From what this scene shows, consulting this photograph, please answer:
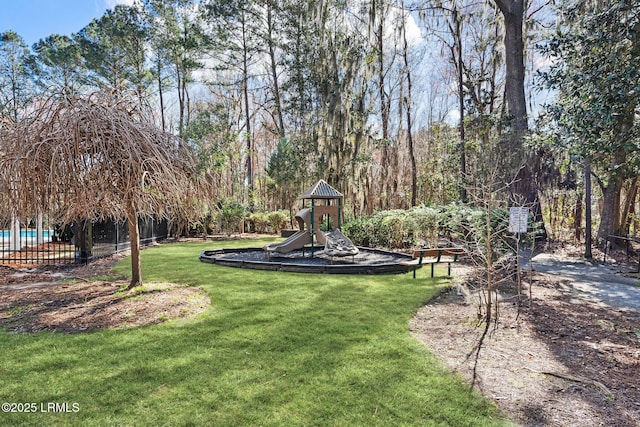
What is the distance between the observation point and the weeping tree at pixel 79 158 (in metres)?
4.16

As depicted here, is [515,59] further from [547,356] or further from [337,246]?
[547,356]

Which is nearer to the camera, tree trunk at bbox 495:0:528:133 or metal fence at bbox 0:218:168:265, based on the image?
metal fence at bbox 0:218:168:265

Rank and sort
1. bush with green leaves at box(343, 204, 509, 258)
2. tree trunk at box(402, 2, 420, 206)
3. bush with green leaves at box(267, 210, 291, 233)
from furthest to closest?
bush with green leaves at box(267, 210, 291, 233) → tree trunk at box(402, 2, 420, 206) → bush with green leaves at box(343, 204, 509, 258)

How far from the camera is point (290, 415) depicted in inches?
91.2

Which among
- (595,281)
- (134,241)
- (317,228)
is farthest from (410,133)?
(134,241)

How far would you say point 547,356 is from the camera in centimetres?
334

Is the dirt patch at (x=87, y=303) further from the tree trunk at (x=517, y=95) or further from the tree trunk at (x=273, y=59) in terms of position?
the tree trunk at (x=273, y=59)

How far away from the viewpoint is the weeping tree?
13.6ft

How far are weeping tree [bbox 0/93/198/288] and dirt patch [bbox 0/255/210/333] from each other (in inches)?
50.4

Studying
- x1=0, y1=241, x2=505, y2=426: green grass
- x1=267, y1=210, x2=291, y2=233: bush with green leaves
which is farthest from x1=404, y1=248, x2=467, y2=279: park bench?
x1=267, y1=210, x2=291, y2=233: bush with green leaves

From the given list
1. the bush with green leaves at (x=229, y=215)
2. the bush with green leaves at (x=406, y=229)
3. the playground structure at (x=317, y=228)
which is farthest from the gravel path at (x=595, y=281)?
the bush with green leaves at (x=229, y=215)

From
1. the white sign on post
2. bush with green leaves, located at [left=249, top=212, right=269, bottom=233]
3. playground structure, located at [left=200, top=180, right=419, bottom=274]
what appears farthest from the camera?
bush with green leaves, located at [left=249, top=212, right=269, bottom=233]

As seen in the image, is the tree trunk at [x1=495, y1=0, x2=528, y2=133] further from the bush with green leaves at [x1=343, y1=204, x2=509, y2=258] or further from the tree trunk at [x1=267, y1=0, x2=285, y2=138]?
the tree trunk at [x1=267, y1=0, x2=285, y2=138]

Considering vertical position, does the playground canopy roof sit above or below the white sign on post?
above
